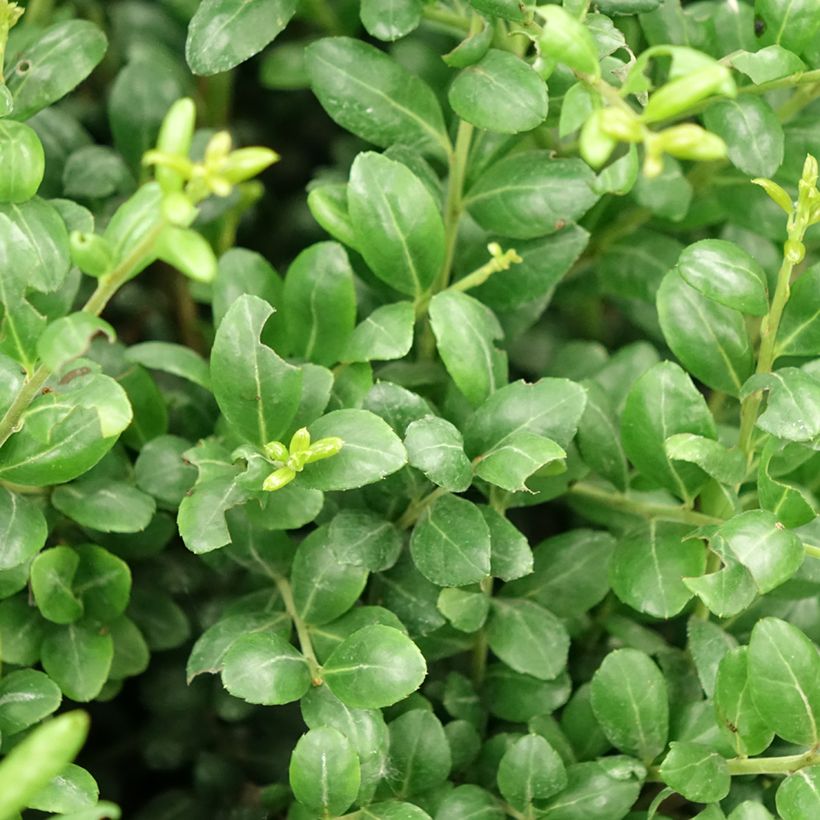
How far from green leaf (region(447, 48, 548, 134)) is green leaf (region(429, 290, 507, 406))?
15 cm

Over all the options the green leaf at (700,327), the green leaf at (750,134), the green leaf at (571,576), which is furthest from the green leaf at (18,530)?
the green leaf at (750,134)

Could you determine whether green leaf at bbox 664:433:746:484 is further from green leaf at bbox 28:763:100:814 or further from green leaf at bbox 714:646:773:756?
green leaf at bbox 28:763:100:814

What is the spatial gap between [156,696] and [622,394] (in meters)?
0.55

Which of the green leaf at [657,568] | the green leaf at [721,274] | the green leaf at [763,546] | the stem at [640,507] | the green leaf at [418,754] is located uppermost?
the green leaf at [721,274]

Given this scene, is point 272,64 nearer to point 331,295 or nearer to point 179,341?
point 179,341

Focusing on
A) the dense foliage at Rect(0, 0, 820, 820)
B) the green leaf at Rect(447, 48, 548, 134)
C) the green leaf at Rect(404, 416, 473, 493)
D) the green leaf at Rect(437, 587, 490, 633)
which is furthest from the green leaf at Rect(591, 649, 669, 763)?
the green leaf at Rect(447, 48, 548, 134)

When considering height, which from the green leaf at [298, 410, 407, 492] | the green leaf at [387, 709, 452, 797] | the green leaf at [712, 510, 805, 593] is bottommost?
the green leaf at [387, 709, 452, 797]

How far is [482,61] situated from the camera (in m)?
1.03

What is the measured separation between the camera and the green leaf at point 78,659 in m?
0.99

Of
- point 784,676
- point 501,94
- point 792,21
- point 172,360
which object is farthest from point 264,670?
point 792,21

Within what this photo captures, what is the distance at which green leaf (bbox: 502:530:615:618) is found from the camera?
1.09 m

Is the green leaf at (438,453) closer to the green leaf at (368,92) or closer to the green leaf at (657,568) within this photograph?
the green leaf at (657,568)

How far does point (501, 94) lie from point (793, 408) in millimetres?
346

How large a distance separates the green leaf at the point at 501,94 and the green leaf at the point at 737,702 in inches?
17.9
